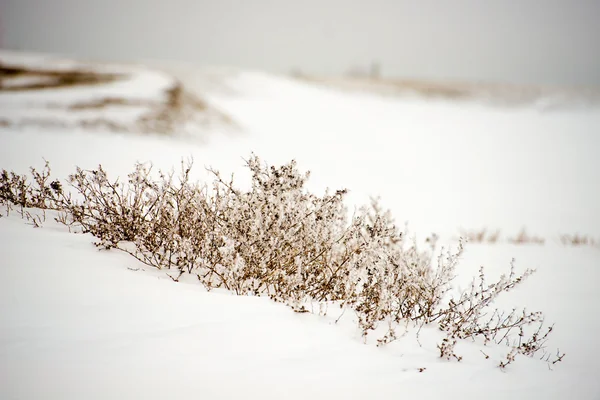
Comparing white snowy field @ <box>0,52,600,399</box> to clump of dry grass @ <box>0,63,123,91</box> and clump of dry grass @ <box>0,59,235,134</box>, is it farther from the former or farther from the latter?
clump of dry grass @ <box>0,63,123,91</box>

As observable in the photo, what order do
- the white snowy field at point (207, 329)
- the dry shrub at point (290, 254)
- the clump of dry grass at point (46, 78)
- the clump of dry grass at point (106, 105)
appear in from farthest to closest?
the clump of dry grass at point (46, 78), the clump of dry grass at point (106, 105), the dry shrub at point (290, 254), the white snowy field at point (207, 329)

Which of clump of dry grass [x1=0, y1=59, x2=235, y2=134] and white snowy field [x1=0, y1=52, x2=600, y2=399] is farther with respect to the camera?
clump of dry grass [x1=0, y1=59, x2=235, y2=134]

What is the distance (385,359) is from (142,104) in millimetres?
11673

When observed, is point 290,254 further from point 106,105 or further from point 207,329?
point 106,105

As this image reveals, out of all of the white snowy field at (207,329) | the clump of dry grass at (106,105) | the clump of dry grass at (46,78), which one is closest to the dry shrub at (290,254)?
the white snowy field at (207,329)

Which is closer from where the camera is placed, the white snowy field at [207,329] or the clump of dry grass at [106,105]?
the white snowy field at [207,329]

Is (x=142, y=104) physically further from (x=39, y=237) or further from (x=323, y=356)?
(x=323, y=356)

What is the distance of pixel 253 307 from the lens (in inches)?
105

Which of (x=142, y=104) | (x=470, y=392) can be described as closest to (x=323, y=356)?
(x=470, y=392)

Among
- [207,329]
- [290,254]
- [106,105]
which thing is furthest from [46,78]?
[207,329]

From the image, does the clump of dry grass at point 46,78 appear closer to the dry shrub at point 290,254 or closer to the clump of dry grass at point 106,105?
the clump of dry grass at point 106,105

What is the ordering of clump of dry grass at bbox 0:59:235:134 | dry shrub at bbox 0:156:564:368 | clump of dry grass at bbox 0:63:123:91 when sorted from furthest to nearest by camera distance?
1. clump of dry grass at bbox 0:63:123:91
2. clump of dry grass at bbox 0:59:235:134
3. dry shrub at bbox 0:156:564:368

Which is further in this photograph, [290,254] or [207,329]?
[290,254]

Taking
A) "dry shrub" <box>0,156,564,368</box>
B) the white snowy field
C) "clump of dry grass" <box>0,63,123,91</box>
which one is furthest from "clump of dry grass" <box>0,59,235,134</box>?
"dry shrub" <box>0,156,564,368</box>
